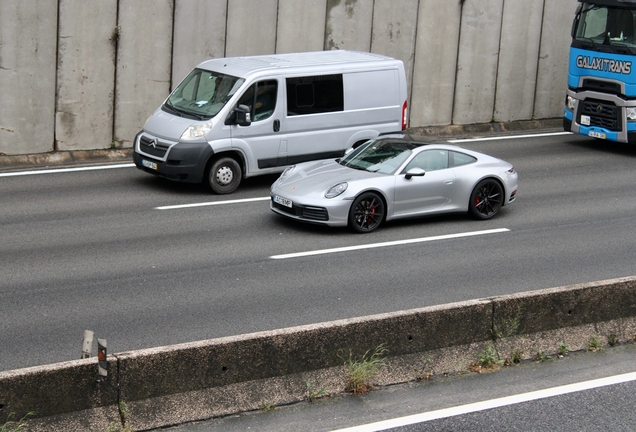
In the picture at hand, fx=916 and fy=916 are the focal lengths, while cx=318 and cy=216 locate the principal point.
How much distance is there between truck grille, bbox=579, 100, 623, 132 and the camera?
20.0 m

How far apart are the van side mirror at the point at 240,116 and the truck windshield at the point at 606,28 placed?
8.82 m

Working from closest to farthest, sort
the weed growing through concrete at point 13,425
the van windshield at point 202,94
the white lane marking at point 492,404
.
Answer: the weed growing through concrete at point 13,425 < the white lane marking at point 492,404 < the van windshield at point 202,94

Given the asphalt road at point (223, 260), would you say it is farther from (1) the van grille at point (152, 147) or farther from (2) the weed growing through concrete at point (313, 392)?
(2) the weed growing through concrete at point (313, 392)

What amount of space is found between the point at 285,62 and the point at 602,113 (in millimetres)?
7859

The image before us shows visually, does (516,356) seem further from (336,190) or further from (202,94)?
(202,94)

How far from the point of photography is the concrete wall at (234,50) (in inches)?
699

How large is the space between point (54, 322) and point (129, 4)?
10.6 meters

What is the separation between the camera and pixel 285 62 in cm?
1658

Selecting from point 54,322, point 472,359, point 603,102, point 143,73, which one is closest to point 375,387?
point 472,359

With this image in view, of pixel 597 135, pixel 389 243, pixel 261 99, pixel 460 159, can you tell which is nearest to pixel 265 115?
pixel 261 99

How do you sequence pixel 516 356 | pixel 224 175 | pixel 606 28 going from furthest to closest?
pixel 606 28, pixel 224 175, pixel 516 356

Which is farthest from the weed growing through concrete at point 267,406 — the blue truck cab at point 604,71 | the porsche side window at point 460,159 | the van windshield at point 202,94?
the blue truck cab at point 604,71

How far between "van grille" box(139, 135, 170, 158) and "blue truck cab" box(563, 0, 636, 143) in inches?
395

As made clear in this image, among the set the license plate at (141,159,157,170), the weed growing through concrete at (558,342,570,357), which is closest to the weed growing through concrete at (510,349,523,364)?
the weed growing through concrete at (558,342,570,357)
